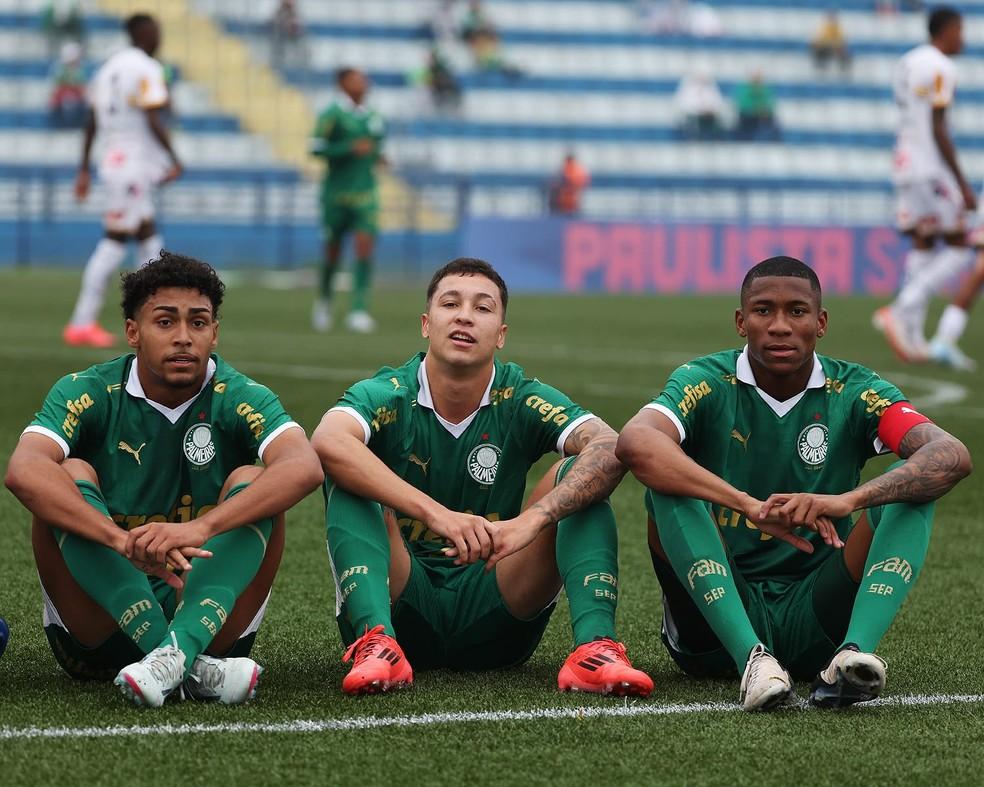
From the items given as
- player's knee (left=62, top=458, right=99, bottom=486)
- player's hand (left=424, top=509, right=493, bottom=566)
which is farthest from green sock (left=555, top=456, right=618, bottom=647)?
player's knee (left=62, top=458, right=99, bottom=486)

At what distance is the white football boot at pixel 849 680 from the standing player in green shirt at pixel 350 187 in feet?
41.4

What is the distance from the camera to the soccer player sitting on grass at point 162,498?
4.17 m

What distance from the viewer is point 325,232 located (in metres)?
17.2

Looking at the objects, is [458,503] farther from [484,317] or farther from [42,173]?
[42,173]

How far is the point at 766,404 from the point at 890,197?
2710 centimetres

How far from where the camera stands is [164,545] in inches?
162

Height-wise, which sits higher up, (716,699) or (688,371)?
(688,371)

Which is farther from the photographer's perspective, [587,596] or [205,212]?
[205,212]

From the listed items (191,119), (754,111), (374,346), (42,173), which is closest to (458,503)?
(374,346)

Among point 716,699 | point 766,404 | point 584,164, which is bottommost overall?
point 716,699

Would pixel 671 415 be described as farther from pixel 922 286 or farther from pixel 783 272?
pixel 922 286

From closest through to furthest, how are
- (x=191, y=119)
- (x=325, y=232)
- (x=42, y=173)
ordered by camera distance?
(x=325, y=232), (x=42, y=173), (x=191, y=119)

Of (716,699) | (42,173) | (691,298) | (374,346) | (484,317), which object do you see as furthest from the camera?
(42,173)

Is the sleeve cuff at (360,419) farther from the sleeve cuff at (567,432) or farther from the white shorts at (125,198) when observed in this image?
the white shorts at (125,198)
